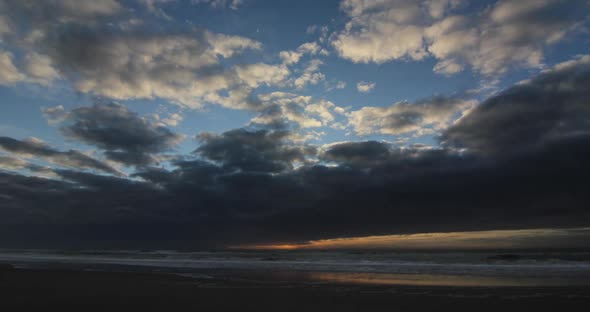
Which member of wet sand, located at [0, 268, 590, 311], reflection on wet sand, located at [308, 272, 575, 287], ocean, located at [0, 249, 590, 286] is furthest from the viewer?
→ ocean, located at [0, 249, 590, 286]

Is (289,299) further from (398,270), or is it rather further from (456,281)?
(398,270)

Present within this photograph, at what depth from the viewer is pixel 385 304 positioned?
11531mm

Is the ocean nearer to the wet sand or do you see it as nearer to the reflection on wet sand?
the reflection on wet sand

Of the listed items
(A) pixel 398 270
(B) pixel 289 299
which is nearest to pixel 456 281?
(A) pixel 398 270

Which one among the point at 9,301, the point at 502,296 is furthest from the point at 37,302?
the point at 502,296

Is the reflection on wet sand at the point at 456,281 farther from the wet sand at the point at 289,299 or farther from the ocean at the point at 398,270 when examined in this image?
the wet sand at the point at 289,299

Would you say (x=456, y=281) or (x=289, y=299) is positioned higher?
(x=289, y=299)

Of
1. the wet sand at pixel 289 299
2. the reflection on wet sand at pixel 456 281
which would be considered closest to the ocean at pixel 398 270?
the reflection on wet sand at pixel 456 281

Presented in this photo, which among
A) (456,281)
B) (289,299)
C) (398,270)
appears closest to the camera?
(289,299)

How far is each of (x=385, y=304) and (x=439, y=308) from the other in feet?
5.65

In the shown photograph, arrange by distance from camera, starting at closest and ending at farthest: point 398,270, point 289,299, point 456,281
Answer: point 289,299 → point 456,281 → point 398,270

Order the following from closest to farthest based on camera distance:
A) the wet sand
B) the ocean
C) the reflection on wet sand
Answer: the wet sand < the reflection on wet sand < the ocean

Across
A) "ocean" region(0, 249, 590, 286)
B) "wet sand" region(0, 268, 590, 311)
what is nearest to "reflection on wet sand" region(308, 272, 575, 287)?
"ocean" region(0, 249, 590, 286)

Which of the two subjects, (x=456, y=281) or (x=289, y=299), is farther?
(x=456, y=281)
